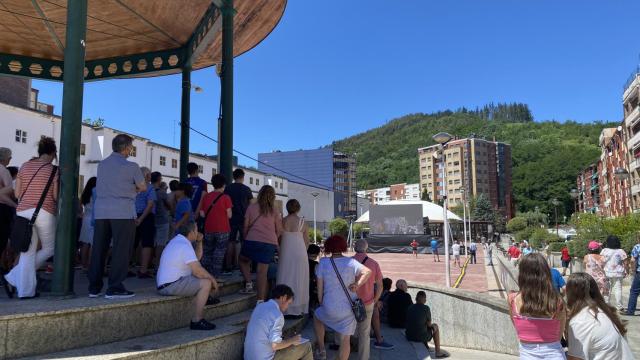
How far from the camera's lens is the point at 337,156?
13638 centimetres

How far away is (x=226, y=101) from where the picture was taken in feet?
22.8

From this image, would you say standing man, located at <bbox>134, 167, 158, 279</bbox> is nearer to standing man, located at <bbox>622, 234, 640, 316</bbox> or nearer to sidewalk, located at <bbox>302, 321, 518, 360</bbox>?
sidewalk, located at <bbox>302, 321, 518, 360</bbox>

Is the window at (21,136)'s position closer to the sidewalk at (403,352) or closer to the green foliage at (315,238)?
the green foliage at (315,238)

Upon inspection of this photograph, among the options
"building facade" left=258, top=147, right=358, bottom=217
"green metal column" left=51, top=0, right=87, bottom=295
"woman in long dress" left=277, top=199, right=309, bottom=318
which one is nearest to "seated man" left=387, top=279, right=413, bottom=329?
"woman in long dress" left=277, top=199, right=309, bottom=318

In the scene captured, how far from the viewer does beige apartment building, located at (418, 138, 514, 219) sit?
13375 centimetres

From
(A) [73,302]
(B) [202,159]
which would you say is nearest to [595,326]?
(A) [73,302]

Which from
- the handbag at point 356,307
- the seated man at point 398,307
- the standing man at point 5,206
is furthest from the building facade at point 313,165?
the standing man at point 5,206

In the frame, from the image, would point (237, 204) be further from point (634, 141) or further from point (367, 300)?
point (634, 141)

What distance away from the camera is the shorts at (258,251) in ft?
17.3

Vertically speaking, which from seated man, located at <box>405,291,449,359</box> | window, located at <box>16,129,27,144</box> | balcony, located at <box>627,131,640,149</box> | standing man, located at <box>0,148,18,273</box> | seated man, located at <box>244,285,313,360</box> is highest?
→ balcony, located at <box>627,131,640,149</box>

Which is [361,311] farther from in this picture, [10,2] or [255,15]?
[10,2]

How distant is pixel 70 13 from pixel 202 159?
1829 inches

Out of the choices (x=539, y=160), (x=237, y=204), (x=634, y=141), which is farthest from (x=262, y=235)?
(x=539, y=160)

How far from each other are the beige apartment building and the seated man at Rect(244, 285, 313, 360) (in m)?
131
